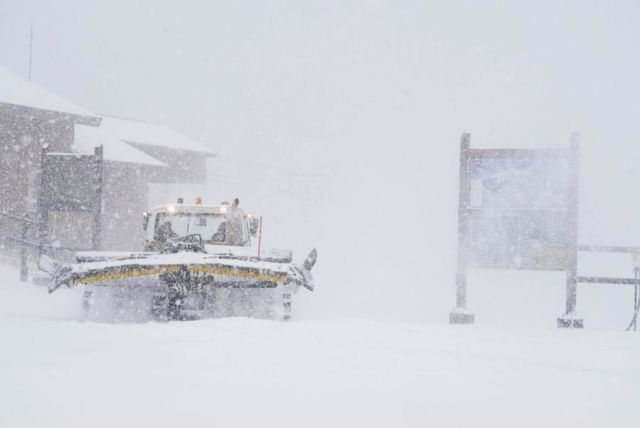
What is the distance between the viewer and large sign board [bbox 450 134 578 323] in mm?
10961

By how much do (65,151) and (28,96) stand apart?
2.18m

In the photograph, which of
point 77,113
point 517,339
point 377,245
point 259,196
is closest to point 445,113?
point 259,196

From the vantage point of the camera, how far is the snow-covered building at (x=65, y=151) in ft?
67.6

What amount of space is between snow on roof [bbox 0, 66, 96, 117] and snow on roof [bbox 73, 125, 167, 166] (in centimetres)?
225

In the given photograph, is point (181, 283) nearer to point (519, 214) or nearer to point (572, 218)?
point (519, 214)

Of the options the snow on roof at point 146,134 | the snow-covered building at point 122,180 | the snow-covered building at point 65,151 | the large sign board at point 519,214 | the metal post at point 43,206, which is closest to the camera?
the large sign board at point 519,214

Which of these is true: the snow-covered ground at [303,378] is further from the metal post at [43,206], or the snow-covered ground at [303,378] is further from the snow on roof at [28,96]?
the snow on roof at [28,96]

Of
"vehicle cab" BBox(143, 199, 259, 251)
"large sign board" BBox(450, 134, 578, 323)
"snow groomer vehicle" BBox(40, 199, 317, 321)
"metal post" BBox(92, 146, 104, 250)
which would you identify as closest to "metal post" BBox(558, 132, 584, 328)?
"large sign board" BBox(450, 134, 578, 323)

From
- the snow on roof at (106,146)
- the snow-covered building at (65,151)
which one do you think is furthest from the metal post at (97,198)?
the snow on roof at (106,146)

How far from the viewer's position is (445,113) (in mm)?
152125

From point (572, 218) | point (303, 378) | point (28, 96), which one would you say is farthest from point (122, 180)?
point (303, 378)

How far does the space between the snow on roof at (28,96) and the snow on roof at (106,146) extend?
2250mm

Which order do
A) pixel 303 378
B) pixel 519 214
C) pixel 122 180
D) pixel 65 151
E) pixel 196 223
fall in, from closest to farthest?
pixel 303 378 → pixel 519 214 → pixel 196 223 → pixel 65 151 → pixel 122 180

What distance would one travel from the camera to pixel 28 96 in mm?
20906
